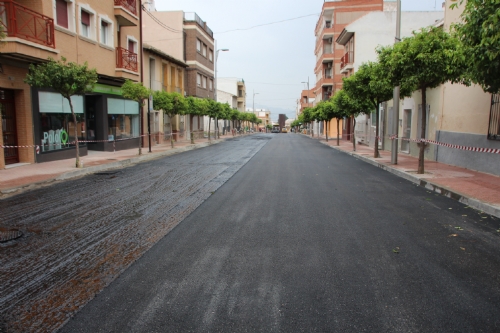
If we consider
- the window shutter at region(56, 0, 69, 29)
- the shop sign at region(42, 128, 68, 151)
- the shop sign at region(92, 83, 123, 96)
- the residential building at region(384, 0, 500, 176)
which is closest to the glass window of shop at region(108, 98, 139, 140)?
the shop sign at region(92, 83, 123, 96)

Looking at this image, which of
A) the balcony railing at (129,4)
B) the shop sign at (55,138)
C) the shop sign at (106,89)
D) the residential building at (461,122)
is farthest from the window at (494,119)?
the balcony railing at (129,4)

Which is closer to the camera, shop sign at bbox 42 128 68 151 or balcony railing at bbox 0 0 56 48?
balcony railing at bbox 0 0 56 48

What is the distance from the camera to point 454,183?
10242 millimetres

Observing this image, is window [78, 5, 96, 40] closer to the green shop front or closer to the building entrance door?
the green shop front

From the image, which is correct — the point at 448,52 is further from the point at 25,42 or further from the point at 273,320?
the point at 25,42

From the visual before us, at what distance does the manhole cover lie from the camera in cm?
548

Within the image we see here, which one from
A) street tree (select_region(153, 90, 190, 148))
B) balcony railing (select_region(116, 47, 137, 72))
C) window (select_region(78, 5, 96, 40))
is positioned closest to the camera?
window (select_region(78, 5, 96, 40))

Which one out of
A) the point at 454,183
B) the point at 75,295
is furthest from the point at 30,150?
the point at 454,183

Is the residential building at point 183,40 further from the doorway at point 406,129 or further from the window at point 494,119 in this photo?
the window at point 494,119

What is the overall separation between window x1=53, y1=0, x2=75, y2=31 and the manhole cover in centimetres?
1330

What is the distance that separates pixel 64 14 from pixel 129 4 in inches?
277

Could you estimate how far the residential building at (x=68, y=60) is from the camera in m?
13.8

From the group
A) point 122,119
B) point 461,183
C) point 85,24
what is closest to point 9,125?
point 85,24

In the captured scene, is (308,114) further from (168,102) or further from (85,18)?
(85,18)
